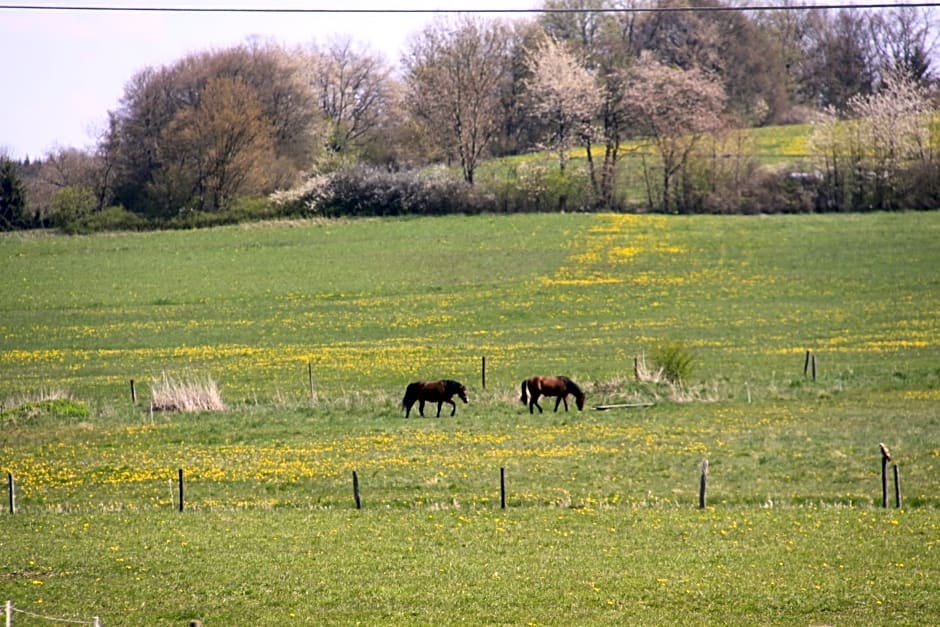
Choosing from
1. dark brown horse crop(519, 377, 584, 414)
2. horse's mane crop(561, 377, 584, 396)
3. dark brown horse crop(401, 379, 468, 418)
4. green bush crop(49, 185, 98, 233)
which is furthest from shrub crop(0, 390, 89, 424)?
green bush crop(49, 185, 98, 233)

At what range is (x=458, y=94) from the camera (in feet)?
296

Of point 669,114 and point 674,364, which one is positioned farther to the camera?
point 669,114

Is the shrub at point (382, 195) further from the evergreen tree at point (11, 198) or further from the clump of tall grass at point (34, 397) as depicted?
the clump of tall grass at point (34, 397)

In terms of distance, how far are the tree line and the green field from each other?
774cm

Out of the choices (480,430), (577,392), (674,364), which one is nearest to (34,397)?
(480,430)

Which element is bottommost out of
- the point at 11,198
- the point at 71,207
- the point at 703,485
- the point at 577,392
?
the point at 703,485

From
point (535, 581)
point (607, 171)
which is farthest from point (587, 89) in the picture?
point (535, 581)

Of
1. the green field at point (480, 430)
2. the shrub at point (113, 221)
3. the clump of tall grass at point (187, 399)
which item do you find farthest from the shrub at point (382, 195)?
the clump of tall grass at point (187, 399)

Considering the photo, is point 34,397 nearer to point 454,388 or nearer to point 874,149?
point 454,388

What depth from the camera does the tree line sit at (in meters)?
83.9

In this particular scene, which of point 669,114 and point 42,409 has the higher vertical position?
point 669,114

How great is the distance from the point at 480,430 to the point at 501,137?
6904 centimetres

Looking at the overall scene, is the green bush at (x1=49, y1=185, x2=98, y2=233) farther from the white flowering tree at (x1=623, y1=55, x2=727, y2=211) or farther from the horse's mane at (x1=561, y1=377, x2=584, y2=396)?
the horse's mane at (x1=561, y1=377, x2=584, y2=396)

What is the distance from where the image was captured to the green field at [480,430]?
17125 mm
